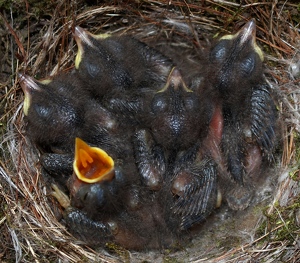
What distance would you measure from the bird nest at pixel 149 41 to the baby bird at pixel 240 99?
158 mm

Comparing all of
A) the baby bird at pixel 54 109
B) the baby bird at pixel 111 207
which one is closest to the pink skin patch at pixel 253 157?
the baby bird at pixel 111 207

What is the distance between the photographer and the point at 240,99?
243cm

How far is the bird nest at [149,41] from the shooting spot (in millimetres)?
2309

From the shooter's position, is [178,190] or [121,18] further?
[121,18]

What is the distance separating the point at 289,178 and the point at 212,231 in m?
0.44

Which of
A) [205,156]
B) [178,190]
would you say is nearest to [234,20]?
[205,156]

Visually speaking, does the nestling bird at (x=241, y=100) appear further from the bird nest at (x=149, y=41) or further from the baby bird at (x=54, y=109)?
the baby bird at (x=54, y=109)

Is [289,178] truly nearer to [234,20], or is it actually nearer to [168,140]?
[168,140]

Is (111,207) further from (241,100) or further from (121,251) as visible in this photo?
(241,100)

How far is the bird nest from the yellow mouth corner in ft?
1.15

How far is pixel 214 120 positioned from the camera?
2.47 metres

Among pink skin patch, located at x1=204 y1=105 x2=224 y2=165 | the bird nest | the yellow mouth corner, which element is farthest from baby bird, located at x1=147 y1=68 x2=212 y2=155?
the bird nest

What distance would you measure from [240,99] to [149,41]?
70 cm

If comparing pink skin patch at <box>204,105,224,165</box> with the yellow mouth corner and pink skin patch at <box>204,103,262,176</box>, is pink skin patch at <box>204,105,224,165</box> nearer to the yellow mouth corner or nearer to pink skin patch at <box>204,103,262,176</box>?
pink skin patch at <box>204,103,262,176</box>
